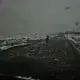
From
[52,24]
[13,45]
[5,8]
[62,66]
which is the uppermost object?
[5,8]

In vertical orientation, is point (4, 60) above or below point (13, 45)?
below

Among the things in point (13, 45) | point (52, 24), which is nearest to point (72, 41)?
point (52, 24)

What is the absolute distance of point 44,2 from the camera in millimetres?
2062

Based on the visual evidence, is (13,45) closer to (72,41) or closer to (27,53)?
(27,53)

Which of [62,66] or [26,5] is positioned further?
[26,5]

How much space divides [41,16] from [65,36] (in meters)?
0.33

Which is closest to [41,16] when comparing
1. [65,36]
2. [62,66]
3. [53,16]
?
[53,16]

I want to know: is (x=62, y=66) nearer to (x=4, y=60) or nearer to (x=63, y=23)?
(x=63, y=23)

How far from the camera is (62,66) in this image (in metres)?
1.90

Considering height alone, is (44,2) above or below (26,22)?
above

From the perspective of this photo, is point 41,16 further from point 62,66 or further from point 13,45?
point 62,66

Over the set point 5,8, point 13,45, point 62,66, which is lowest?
point 62,66

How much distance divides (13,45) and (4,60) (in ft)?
0.58

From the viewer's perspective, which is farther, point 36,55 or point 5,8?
point 5,8
